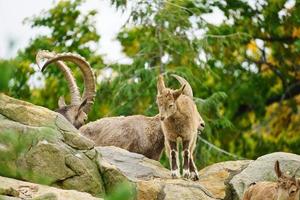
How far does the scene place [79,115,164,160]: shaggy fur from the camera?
12.6 m

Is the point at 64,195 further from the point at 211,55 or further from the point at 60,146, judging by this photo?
the point at 211,55

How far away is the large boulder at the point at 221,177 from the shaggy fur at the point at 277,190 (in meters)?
0.52

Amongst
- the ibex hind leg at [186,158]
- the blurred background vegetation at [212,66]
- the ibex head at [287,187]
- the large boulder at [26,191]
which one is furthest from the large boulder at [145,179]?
the blurred background vegetation at [212,66]

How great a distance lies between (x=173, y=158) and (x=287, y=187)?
174 cm

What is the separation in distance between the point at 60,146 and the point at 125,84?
13.2m

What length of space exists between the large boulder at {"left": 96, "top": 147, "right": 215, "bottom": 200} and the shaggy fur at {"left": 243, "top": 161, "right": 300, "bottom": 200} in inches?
18.2

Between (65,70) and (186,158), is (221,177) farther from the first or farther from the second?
(65,70)

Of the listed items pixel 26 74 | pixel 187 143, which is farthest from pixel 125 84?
pixel 187 143

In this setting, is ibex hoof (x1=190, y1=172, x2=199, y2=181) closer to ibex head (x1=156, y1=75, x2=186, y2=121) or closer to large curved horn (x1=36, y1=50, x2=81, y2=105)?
ibex head (x1=156, y1=75, x2=186, y2=121)

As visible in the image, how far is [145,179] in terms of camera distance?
10.5m

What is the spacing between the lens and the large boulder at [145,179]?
9461mm

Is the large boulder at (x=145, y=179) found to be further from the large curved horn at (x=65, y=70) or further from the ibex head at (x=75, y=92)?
the large curved horn at (x=65, y=70)

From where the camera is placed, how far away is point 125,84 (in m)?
22.2

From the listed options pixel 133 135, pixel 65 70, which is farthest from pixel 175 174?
pixel 65 70
